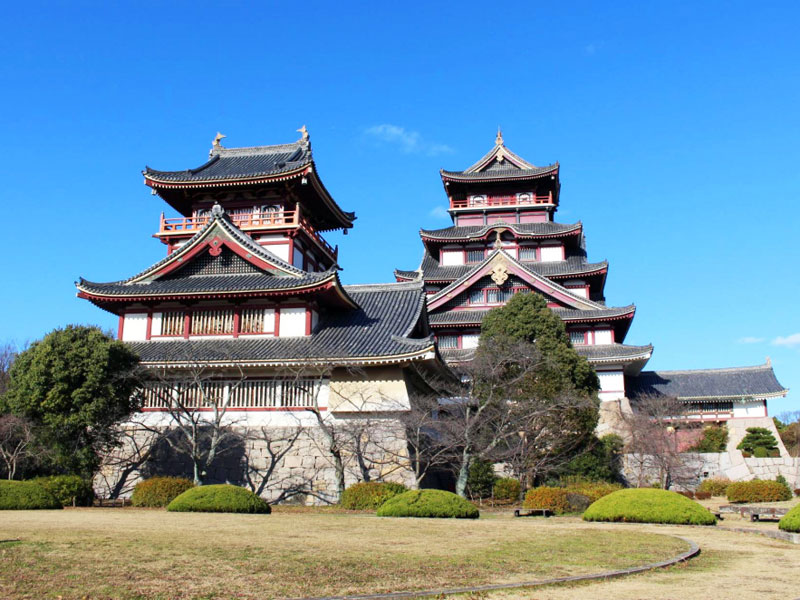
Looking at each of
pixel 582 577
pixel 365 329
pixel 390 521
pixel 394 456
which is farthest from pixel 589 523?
pixel 365 329

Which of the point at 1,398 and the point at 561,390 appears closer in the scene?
the point at 1,398

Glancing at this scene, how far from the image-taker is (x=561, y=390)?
95.3ft

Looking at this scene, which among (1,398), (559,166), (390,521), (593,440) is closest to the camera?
(390,521)

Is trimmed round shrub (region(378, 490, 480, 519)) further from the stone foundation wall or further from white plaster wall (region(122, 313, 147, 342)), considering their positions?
white plaster wall (region(122, 313, 147, 342))

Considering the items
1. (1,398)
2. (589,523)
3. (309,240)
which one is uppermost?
(309,240)

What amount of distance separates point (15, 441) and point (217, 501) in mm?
8941

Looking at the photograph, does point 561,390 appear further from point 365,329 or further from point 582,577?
point 582,577

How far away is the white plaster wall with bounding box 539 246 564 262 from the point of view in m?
52.9

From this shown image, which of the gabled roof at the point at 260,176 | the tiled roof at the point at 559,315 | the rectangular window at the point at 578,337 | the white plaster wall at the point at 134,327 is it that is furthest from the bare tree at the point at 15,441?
the rectangular window at the point at 578,337

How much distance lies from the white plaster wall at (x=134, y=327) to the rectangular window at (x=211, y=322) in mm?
2150

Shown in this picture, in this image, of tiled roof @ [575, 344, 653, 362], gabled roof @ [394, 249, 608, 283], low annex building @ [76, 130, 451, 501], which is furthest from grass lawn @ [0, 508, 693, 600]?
gabled roof @ [394, 249, 608, 283]

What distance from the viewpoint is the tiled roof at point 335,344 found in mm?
24969

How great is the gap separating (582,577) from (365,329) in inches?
743

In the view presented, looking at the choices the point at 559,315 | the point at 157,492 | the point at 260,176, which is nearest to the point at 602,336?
the point at 559,315
